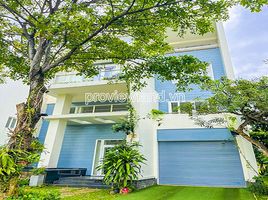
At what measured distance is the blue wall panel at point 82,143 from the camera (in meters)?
12.3

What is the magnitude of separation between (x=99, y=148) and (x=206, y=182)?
23.3 ft

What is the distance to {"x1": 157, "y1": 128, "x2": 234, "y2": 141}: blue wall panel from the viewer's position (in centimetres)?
1014

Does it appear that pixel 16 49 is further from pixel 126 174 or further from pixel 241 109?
pixel 241 109

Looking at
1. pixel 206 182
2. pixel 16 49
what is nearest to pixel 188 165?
pixel 206 182

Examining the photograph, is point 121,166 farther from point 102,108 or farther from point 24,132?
point 102,108

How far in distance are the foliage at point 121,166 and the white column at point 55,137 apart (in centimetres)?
468

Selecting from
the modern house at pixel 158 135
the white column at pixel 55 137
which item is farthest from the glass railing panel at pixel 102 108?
the white column at pixel 55 137

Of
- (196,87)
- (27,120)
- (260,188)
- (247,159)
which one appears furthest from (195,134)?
(27,120)

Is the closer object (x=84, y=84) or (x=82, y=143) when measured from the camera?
(x=84, y=84)

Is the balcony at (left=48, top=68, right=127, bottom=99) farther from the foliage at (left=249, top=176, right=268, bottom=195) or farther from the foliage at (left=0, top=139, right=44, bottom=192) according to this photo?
the foliage at (left=249, top=176, right=268, bottom=195)

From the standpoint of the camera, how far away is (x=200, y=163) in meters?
10.2

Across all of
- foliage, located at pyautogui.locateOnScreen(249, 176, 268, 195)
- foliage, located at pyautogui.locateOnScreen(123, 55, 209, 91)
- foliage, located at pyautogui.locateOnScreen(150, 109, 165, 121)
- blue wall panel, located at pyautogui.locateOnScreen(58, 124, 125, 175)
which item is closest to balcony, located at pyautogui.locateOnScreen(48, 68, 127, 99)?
foliage, located at pyautogui.locateOnScreen(150, 109, 165, 121)

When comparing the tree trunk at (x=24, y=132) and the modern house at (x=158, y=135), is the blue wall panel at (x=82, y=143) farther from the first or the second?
the tree trunk at (x=24, y=132)

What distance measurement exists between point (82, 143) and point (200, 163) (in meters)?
8.03
